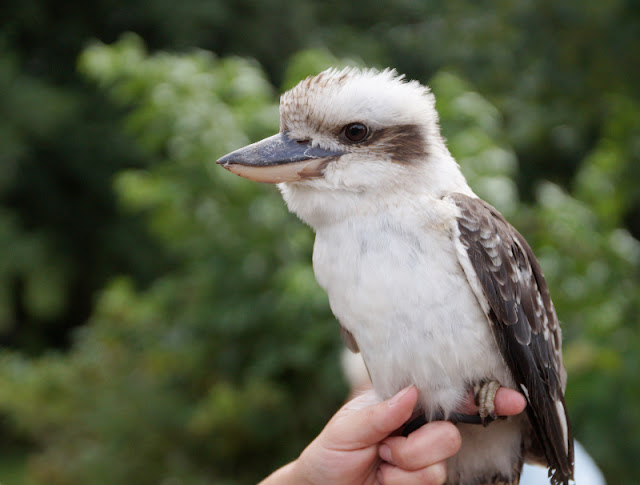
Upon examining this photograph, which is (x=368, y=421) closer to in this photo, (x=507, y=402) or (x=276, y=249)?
(x=507, y=402)

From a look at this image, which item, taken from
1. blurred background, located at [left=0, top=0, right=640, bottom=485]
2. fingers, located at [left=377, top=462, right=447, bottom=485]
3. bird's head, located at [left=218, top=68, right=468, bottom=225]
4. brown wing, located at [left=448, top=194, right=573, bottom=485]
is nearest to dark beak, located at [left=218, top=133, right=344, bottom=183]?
bird's head, located at [left=218, top=68, right=468, bottom=225]

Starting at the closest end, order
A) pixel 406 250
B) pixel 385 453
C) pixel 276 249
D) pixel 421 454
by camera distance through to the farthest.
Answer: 1. pixel 406 250
2. pixel 421 454
3. pixel 385 453
4. pixel 276 249

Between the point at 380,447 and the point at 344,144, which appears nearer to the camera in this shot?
the point at 344,144

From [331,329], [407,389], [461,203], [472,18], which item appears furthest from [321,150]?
[472,18]

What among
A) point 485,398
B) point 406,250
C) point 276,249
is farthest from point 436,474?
point 276,249

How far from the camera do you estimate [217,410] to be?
4.14m

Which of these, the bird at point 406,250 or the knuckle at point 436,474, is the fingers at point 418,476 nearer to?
the knuckle at point 436,474

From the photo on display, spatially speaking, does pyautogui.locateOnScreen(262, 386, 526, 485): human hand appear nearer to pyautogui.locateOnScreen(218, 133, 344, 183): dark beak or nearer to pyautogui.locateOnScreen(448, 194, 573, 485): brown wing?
pyautogui.locateOnScreen(448, 194, 573, 485): brown wing

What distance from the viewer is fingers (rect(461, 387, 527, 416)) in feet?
5.98

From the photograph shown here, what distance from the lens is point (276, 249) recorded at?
3.92 m

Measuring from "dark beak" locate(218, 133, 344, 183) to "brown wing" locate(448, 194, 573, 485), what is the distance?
0.37 m

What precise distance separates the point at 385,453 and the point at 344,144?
2.87ft

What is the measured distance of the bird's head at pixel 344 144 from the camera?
5.97 ft

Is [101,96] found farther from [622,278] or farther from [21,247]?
[622,278]
